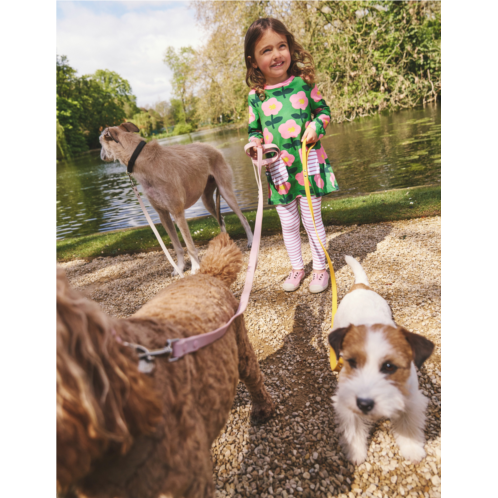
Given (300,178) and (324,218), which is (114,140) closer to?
(300,178)

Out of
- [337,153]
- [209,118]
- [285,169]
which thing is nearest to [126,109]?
[209,118]

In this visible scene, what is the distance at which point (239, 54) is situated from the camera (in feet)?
55.2

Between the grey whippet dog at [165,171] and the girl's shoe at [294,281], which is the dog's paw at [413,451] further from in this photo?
the grey whippet dog at [165,171]

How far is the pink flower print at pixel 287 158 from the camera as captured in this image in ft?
11.8

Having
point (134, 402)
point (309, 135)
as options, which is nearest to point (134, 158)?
point (309, 135)

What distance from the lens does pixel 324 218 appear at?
627 centimetres

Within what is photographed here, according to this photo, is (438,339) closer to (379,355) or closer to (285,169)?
(379,355)

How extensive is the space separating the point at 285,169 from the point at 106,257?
4.92 metres

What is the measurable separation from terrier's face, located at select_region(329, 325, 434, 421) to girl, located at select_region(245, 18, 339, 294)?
1.99 m

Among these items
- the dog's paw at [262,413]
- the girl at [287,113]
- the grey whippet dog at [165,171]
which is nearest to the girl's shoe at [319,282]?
the girl at [287,113]

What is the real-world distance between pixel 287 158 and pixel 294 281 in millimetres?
1621

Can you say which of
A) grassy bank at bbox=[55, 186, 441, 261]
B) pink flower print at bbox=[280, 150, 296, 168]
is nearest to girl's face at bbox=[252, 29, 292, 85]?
pink flower print at bbox=[280, 150, 296, 168]

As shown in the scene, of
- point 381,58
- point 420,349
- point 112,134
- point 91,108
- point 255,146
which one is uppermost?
point 91,108

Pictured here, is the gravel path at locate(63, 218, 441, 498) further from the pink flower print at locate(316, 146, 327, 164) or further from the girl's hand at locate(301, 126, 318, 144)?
the girl's hand at locate(301, 126, 318, 144)
